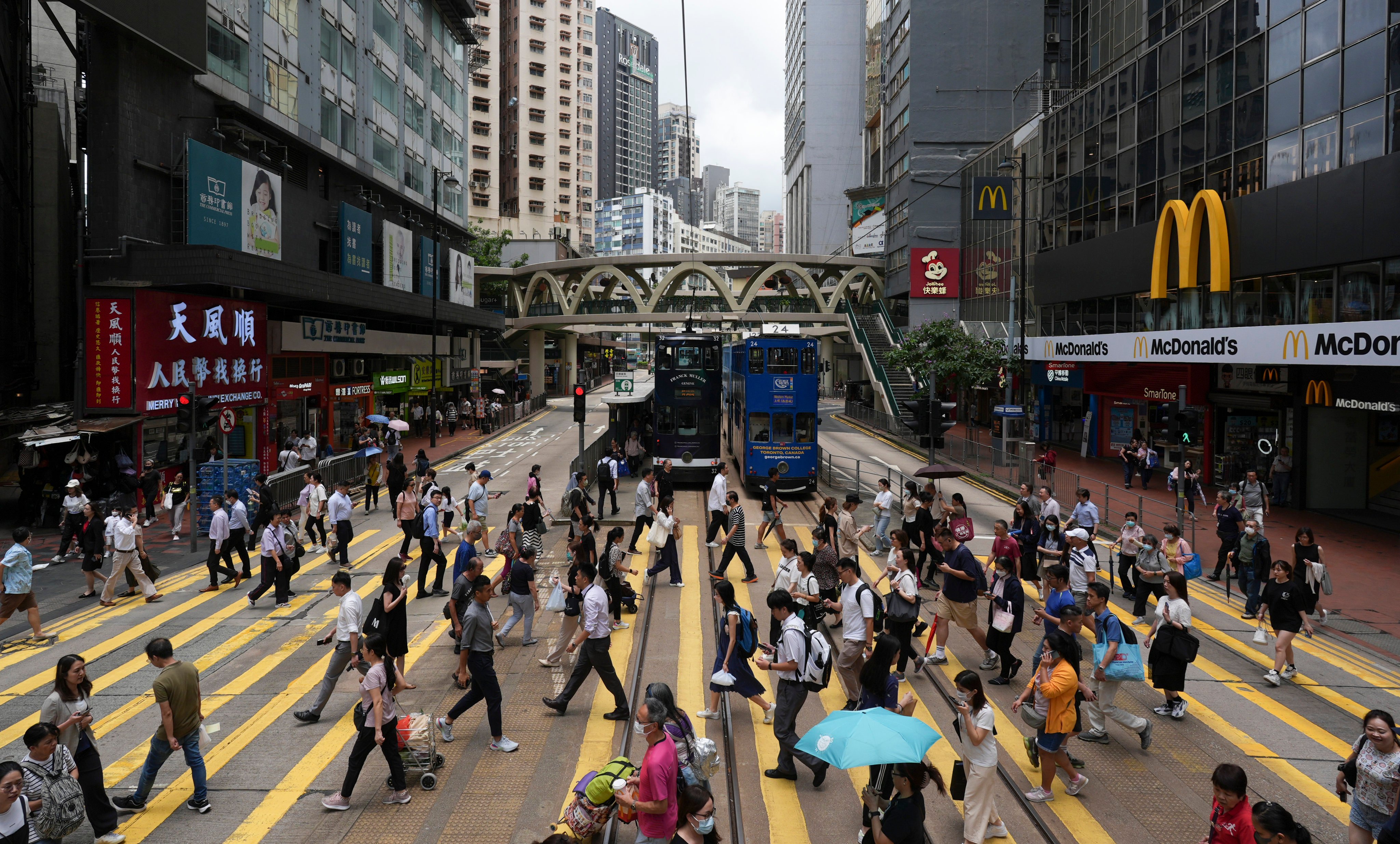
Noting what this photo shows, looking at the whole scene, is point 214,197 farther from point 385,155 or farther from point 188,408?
point 385,155

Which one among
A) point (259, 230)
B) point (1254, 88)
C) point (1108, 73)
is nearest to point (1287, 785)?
point (1254, 88)

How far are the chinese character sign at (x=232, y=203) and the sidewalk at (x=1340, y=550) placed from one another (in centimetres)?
2425

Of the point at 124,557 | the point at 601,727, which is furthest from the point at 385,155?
the point at 601,727

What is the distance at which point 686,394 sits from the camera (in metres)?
25.9

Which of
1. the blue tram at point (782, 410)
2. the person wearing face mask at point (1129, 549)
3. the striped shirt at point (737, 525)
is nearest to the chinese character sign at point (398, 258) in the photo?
the blue tram at point (782, 410)

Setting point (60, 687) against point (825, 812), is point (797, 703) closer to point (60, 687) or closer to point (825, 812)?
point (825, 812)

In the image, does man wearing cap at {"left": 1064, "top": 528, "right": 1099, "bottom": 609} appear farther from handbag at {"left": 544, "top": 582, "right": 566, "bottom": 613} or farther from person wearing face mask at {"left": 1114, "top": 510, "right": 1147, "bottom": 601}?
handbag at {"left": 544, "top": 582, "right": 566, "bottom": 613}

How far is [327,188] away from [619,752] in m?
31.7

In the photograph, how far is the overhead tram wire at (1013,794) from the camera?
701 centimetres

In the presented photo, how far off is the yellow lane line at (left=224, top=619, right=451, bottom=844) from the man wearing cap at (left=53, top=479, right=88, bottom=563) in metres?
9.60

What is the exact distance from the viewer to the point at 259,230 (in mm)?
27344

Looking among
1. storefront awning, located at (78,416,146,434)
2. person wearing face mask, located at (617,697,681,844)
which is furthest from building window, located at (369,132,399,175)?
person wearing face mask, located at (617,697,681,844)

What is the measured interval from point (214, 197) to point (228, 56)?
495cm

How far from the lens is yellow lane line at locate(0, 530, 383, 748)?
9.31 m
